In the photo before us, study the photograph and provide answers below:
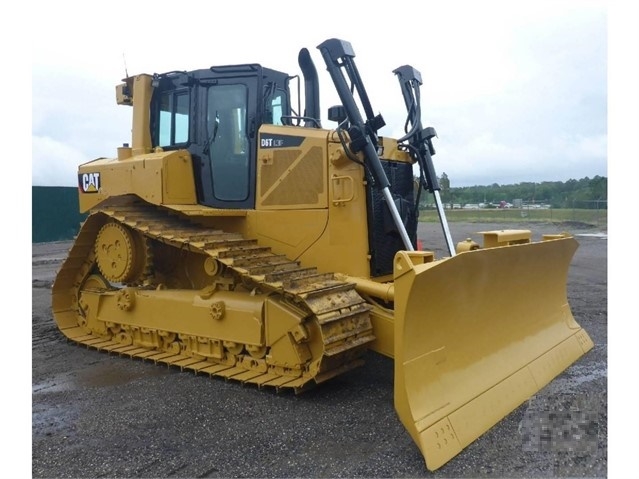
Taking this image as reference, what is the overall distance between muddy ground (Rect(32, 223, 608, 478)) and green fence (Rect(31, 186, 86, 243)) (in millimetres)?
18032

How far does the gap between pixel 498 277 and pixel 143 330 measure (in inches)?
156

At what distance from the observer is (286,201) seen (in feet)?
18.5

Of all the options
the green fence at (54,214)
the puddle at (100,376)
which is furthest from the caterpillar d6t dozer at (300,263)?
the green fence at (54,214)

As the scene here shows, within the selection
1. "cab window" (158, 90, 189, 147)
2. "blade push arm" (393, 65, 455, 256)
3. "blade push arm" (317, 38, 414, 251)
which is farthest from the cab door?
"blade push arm" (393, 65, 455, 256)

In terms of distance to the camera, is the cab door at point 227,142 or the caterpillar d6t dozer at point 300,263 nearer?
the caterpillar d6t dozer at point 300,263

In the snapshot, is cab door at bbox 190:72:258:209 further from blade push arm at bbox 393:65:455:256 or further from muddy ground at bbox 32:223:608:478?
muddy ground at bbox 32:223:608:478

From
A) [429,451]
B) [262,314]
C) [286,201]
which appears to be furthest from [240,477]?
[286,201]

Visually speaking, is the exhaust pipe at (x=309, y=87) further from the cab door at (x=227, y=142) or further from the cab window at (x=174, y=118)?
the cab window at (x=174, y=118)

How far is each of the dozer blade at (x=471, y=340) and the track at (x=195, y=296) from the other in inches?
31.5

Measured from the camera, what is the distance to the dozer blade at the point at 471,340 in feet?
12.2

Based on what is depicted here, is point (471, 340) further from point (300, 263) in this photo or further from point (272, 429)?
point (300, 263)

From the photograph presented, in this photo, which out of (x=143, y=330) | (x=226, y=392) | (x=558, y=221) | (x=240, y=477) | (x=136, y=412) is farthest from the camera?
(x=558, y=221)

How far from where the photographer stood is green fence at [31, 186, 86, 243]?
21.8 m

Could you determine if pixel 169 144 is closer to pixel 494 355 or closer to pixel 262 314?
pixel 262 314
